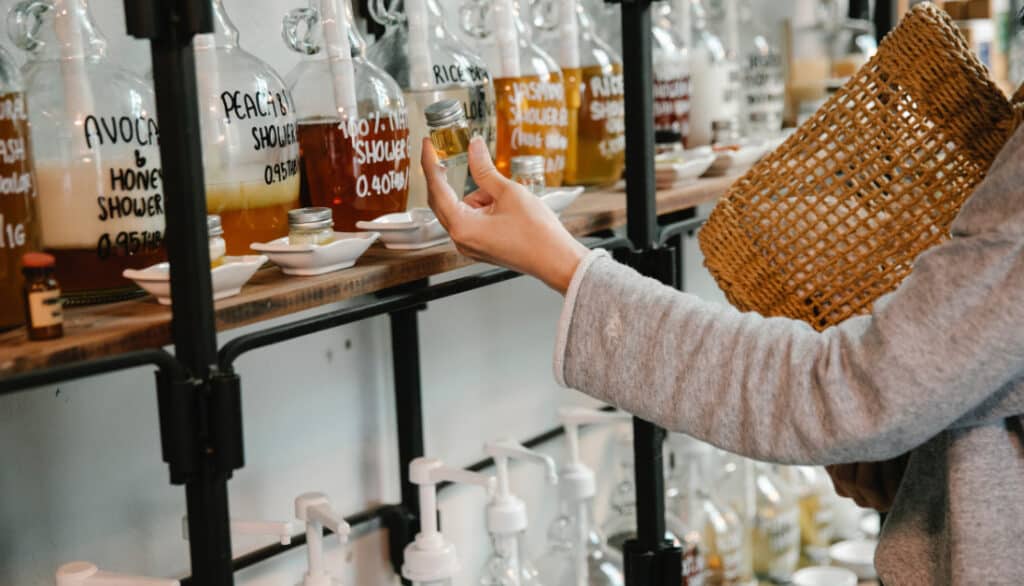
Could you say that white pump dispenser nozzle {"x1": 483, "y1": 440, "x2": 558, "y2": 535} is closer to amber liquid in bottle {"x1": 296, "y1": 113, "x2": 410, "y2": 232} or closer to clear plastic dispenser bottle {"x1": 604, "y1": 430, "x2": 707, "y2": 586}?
clear plastic dispenser bottle {"x1": 604, "y1": 430, "x2": 707, "y2": 586}

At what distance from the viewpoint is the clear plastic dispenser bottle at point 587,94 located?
4.08ft

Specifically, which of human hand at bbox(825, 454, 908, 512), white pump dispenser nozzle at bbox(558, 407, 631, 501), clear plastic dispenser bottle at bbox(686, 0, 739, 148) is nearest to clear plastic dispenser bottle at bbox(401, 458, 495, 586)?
white pump dispenser nozzle at bbox(558, 407, 631, 501)

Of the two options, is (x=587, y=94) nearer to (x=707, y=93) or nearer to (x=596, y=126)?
(x=596, y=126)

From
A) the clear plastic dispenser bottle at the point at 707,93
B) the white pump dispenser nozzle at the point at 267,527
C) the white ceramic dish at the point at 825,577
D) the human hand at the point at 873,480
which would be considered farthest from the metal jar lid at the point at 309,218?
the white ceramic dish at the point at 825,577

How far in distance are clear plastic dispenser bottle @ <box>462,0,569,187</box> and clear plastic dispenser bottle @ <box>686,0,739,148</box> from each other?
35 cm

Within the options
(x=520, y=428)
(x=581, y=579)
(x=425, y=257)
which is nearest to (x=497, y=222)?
(x=425, y=257)

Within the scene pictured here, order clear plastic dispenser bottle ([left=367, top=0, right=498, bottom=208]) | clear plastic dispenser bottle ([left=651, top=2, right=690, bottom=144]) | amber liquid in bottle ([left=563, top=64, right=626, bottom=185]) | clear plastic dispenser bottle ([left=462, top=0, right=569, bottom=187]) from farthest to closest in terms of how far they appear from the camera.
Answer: clear plastic dispenser bottle ([left=651, top=2, right=690, bottom=144]) → amber liquid in bottle ([left=563, top=64, right=626, bottom=185]) → clear plastic dispenser bottle ([left=462, top=0, right=569, bottom=187]) → clear plastic dispenser bottle ([left=367, top=0, right=498, bottom=208])

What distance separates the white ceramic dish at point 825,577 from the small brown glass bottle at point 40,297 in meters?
1.14

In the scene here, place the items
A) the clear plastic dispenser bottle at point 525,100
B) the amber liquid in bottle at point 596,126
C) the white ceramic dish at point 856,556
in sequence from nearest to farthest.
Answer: the clear plastic dispenser bottle at point 525,100 < the amber liquid in bottle at point 596,126 < the white ceramic dish at point 856,556

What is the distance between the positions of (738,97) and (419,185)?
0.70 metres

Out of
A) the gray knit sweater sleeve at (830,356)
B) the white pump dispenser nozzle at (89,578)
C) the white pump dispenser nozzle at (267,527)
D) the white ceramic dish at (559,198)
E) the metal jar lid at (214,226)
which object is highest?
the metal jar lid at (214,226)

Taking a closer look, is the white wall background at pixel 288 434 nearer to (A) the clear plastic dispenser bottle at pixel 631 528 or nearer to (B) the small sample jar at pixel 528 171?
(A) the clear plastic dispenser bottle at pixel 631 528

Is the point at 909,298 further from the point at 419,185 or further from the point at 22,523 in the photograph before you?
the point at 22,523

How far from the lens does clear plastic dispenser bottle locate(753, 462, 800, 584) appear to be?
1691 millimetres
